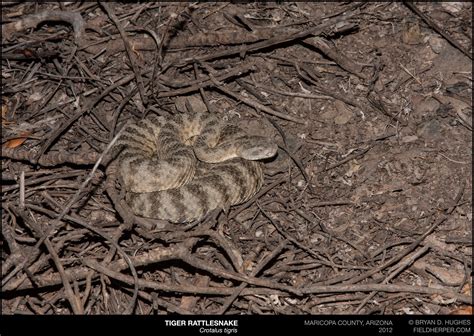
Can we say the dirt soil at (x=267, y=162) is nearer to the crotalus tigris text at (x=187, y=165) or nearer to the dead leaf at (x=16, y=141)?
the dead leaf at (x=16, y=141)

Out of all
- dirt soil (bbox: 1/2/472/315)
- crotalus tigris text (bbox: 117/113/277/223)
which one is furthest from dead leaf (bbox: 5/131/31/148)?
crotalus tigris text (bbox: 117/113/277/223)

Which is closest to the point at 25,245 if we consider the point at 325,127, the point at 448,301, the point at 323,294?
the point at 323,294

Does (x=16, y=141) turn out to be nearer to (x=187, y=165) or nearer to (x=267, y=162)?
(x=187, y=165)

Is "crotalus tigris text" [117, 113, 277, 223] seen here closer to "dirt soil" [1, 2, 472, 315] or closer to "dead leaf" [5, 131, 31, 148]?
"dirt soil" [1, 2, 472, 315]

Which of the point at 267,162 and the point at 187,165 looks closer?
the point at 187,165

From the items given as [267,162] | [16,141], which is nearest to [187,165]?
[267,162]
